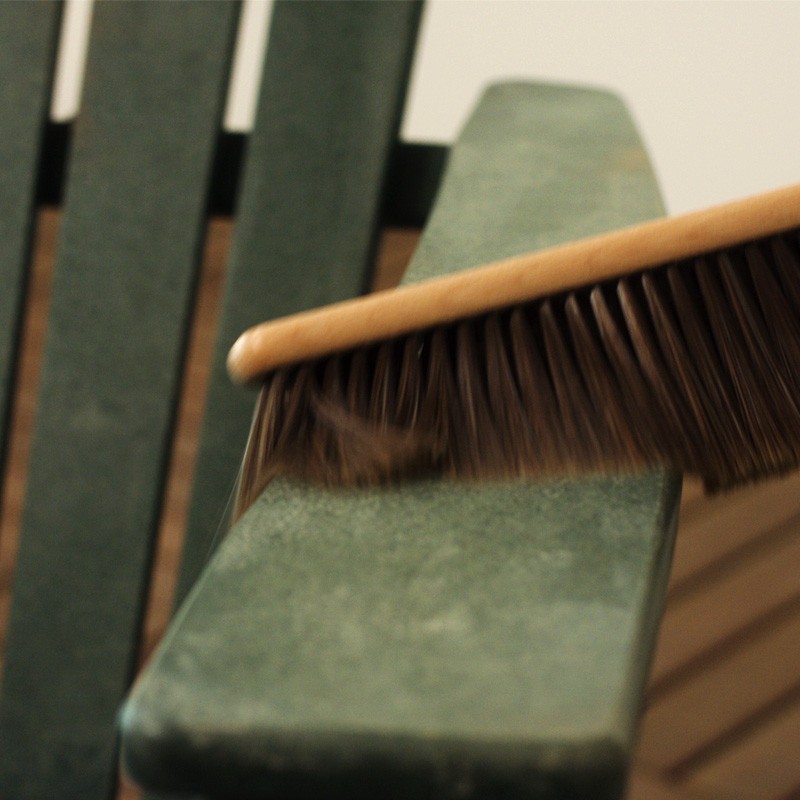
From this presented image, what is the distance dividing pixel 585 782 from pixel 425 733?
3 centimetres

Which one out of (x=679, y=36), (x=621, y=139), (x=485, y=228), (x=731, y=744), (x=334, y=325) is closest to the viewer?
(x=334, y=325)

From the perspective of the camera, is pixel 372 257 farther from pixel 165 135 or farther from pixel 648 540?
pixel 648 540

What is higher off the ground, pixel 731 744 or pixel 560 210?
pixel 560 210

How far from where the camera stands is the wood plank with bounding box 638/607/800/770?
0.74 metres

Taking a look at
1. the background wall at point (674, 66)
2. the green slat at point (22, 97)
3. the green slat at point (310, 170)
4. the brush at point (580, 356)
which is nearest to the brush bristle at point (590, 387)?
the brush at point (580, 356)

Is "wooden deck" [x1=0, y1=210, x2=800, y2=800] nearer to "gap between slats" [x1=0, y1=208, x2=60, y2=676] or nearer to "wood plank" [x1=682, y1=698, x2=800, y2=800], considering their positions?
"wood plank" [x1=682, y1=698, x2=800, y2=800]

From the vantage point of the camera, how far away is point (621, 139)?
1.81 feet

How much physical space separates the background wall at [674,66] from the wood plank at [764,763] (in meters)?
0.44

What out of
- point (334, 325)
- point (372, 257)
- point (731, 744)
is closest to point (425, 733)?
point (334, 325)

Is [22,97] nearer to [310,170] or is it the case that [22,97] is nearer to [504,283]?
Result: [310,170]

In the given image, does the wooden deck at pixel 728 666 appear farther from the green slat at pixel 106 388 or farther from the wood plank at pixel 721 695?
the green slat at pixel 106 388

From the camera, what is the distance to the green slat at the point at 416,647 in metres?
0.17

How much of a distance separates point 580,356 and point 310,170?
0.27 m

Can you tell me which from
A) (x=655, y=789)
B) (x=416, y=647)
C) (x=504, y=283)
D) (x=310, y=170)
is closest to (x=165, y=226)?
(x=310, y=170)
